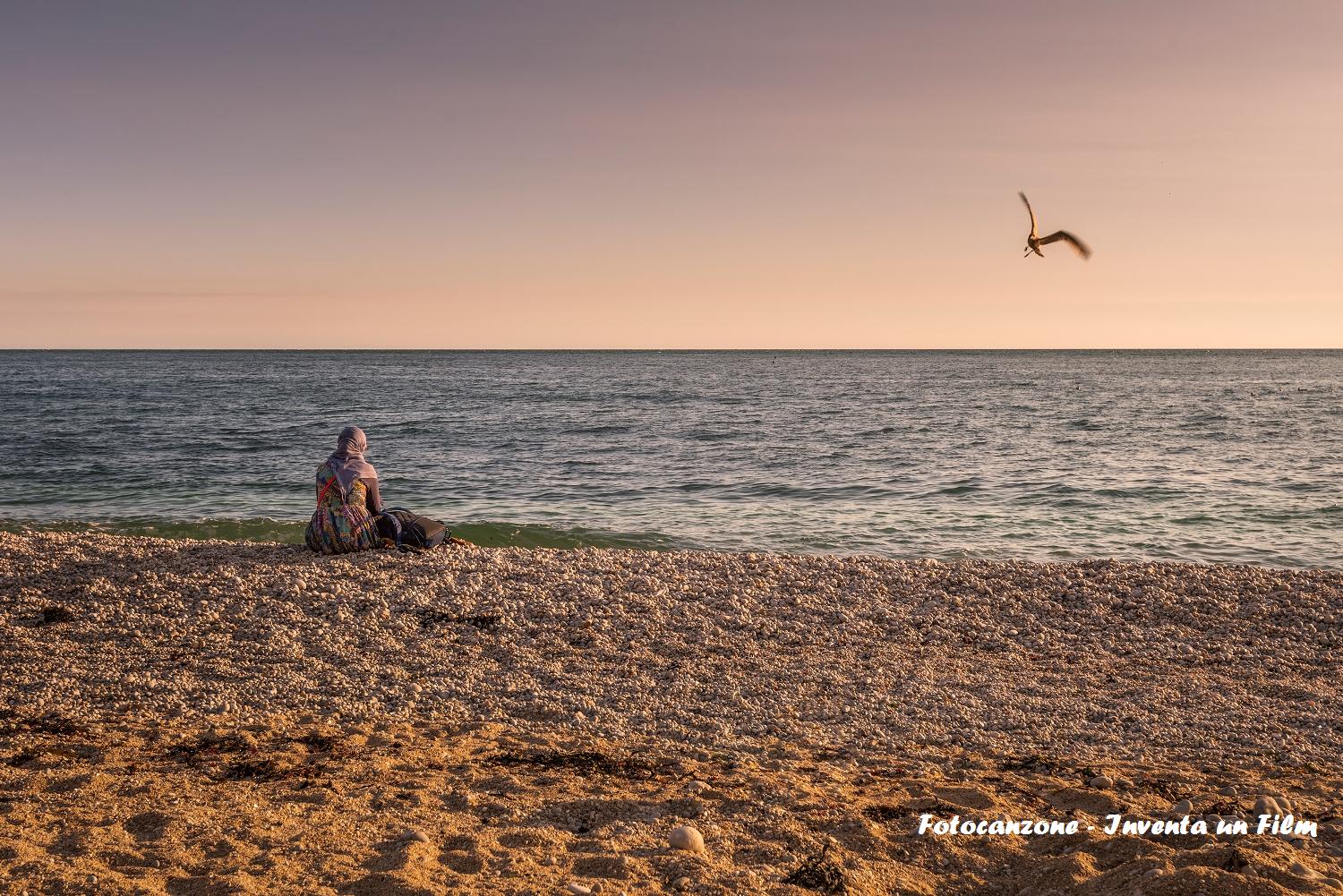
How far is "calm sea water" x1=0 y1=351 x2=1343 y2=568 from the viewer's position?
18.2 meters

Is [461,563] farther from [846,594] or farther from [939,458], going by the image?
[939,458]

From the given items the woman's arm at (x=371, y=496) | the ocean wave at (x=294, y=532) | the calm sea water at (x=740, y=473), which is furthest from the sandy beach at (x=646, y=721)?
the calm sea water at (x=740, y=473)

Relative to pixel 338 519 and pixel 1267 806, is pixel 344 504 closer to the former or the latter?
pixel 338 519

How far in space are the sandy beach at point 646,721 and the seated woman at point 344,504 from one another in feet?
1.27

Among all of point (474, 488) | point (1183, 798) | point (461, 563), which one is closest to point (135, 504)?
point (474, 488)

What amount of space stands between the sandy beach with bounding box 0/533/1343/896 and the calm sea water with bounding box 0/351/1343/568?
4636mm

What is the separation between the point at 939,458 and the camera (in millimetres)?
30172

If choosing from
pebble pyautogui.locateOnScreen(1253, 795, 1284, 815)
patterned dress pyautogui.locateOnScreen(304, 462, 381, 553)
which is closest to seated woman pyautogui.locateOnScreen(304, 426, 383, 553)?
patterned dress pyautogui.locateOnScreen(304, 462, 381, 553)

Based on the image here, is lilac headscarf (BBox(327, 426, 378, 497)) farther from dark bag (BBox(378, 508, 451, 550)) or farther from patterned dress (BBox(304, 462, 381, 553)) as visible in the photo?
dark bag (BBox(378, 508, 451, 550))

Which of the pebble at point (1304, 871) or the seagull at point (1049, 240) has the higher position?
the seagull at point (1049, 240)

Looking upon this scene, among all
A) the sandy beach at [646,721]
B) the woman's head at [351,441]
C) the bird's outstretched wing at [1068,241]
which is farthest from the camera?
the woman's head at [351,441]

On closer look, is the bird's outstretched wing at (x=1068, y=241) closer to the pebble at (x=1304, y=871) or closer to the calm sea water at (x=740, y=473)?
the pebble at (x=1304, y=871)

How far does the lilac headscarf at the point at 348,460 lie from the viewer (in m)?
12.9

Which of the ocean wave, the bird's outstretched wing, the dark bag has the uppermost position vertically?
the bird's outstretched wing
